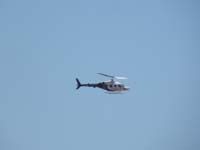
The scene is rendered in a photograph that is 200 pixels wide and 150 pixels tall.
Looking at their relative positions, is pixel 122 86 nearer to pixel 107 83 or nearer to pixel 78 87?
pixel 107 83

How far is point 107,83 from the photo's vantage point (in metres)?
89.3

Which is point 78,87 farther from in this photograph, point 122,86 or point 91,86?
point 122,86

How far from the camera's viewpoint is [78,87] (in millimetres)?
92312

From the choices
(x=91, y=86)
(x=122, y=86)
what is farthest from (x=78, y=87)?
(x=122, y=86)

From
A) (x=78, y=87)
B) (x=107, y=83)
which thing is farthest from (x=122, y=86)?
(x=78, y=87)

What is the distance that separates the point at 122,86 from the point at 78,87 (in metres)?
9.19

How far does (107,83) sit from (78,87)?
664 centimetres

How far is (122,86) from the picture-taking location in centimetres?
8981

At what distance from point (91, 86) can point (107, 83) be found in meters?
3.72

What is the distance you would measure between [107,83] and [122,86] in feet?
10.1
